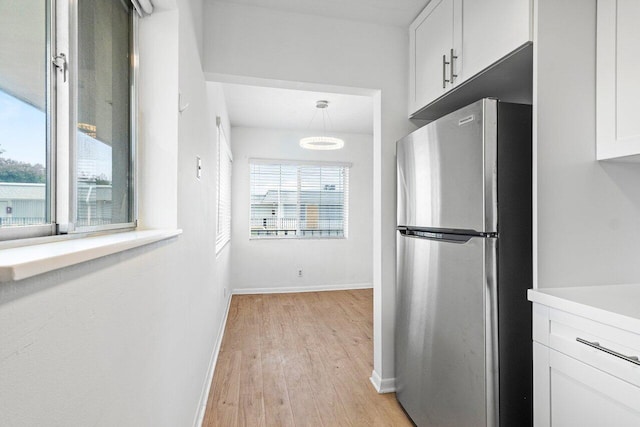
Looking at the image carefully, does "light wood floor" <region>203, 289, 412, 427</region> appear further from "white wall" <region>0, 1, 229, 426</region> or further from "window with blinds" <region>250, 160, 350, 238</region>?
"window with blinds" <region>250, 160, 350, 238</region>

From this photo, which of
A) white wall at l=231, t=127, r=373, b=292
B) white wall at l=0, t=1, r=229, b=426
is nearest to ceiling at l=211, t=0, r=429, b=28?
white wall at l=0, t=1, r=229, b=426

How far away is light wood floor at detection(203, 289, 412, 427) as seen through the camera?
197 cm

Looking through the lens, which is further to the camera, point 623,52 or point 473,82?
point 473,82

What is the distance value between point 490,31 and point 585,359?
1373 mm

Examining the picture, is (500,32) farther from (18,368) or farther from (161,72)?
(18,368)

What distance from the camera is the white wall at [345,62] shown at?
2039mm

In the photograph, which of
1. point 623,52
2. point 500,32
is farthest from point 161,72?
point 623,52

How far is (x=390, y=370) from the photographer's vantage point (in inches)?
88.8

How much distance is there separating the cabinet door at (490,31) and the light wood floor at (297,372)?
2002 mm

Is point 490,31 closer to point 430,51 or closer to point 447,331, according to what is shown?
point 430,51

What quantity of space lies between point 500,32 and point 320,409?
2.25 m

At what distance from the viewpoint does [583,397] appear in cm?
107

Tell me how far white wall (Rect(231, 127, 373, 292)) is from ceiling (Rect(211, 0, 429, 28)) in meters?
3.00

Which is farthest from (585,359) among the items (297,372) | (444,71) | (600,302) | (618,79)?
(297,372)
